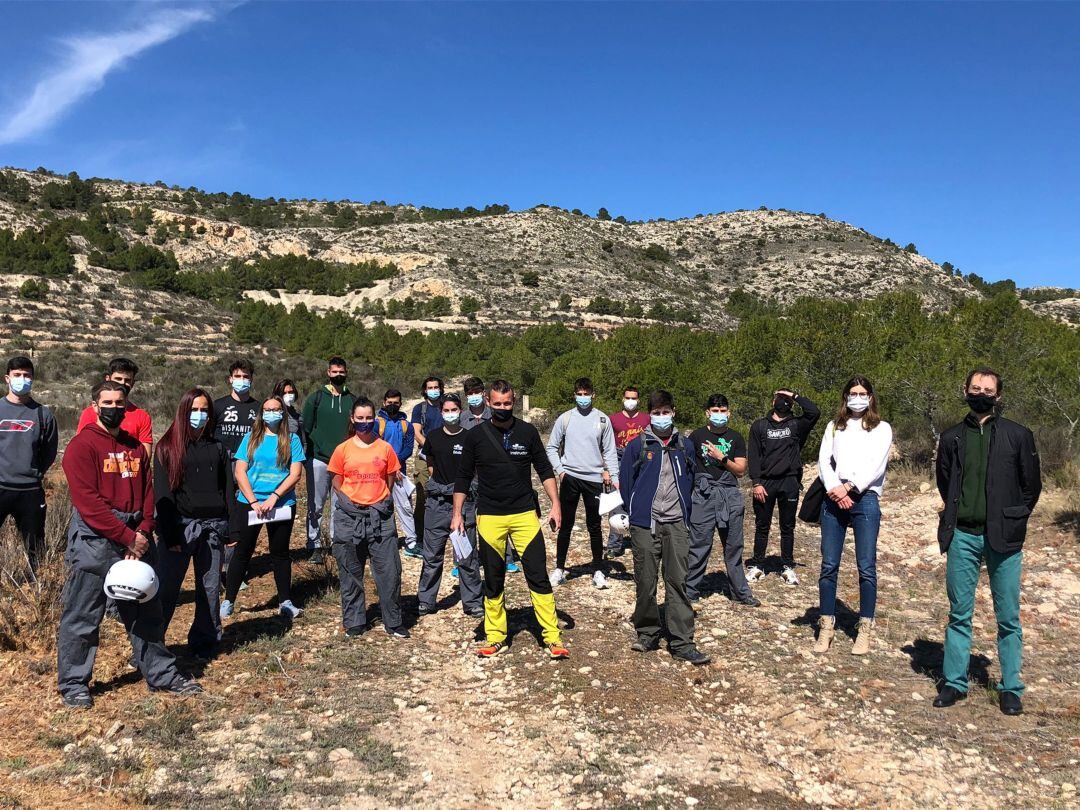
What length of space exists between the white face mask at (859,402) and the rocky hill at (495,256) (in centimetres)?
3377

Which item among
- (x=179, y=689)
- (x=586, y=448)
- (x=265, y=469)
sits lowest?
(x=179, y=689)

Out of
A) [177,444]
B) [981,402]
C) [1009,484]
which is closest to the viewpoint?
[1009,484]

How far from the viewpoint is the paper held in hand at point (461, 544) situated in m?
5.81

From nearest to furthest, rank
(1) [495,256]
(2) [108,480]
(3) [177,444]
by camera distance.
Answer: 1. (2) [108,480]
2. (3) [177,444]
3. (1) [495,256]

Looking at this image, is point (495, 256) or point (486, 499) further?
point (495, 256)

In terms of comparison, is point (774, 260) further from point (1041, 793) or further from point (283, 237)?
point (1041, 793)

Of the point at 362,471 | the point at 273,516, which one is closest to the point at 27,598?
the point at 273,516

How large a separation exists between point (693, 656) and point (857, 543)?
4.90ft

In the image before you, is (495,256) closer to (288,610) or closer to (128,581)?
(288,610)

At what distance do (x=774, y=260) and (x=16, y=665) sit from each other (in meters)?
74.7

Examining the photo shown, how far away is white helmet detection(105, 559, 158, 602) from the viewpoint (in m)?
3.91

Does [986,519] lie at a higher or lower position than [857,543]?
higher

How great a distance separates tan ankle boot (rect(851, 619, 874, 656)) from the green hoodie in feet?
16.4

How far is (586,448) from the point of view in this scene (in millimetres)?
6785
